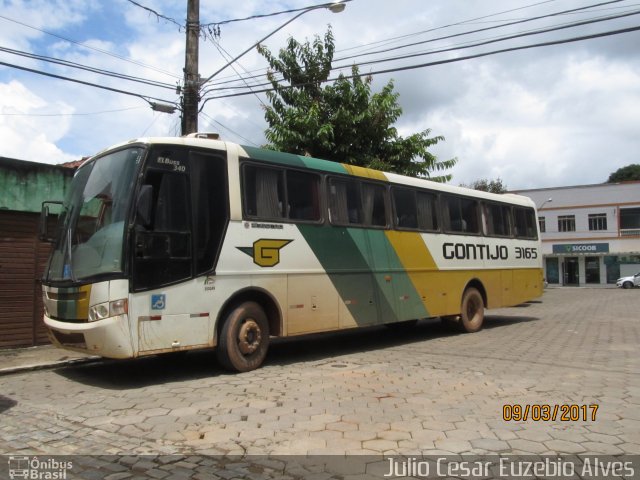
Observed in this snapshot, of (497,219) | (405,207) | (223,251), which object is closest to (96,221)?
(223,251)

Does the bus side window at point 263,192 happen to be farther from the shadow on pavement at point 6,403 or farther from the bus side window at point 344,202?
the shadow on pavement at point 6,403

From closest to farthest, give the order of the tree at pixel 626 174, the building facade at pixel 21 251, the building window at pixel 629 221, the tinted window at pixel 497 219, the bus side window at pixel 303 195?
the bus side window at pixel 303 195, the building facade at pixel 21 251, the tinted window at pixel 497 219, the building window at pixel 629 221, the tree at pixel 626 174

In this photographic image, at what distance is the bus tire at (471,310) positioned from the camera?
12.4 meters

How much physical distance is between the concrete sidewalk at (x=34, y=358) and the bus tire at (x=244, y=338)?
9.34 feet

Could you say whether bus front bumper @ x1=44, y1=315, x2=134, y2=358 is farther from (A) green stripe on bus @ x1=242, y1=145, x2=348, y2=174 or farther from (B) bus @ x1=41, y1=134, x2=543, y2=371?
(A) green stripe on bus @ x1=242, y1=145, x2=348, y2=174

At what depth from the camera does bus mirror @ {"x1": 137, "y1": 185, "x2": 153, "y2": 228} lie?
21.9ft

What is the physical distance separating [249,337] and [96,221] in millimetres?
2594

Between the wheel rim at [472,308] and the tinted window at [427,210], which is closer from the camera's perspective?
the tinted window at [427,210]

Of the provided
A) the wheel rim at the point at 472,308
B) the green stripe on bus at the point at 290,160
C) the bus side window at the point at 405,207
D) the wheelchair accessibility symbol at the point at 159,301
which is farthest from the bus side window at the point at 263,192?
the wheel rim at the point at 472,308

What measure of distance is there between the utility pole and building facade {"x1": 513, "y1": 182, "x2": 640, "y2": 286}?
4298 centimetres

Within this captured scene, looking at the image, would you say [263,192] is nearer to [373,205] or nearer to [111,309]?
[373,205]

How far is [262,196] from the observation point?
810 centimetres

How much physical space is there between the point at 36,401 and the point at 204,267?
8.22 ft

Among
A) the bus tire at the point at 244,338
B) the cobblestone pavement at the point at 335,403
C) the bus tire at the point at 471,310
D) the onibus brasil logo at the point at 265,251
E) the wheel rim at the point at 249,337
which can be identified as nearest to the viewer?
the cobblestone pavement at the point at 335,403
